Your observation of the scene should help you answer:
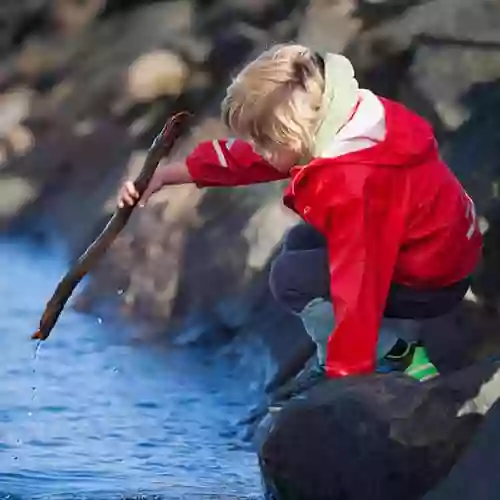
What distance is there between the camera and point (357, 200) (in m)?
1.04

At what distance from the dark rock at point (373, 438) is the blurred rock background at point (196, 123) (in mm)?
420

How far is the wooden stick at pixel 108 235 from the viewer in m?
1.30

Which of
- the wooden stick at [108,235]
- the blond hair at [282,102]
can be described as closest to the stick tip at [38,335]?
the wooden stick at [108,235]

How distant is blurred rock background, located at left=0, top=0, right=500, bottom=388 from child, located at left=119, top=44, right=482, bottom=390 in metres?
0.25

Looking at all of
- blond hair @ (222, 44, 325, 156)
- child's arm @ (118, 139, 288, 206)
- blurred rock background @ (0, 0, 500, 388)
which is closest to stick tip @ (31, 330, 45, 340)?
blurred rock background @ (0, 0, 500, 388)

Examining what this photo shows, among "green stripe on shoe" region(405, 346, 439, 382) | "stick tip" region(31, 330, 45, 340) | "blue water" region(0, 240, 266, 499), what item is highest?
"green stripe on shoe" region(405, 346, 439, 382)

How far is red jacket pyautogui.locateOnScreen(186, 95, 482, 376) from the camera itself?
1.04 m

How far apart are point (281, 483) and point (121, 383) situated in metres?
0.57

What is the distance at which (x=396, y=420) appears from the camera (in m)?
0.98

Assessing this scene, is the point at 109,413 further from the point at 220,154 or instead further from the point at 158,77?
the point at 158,77

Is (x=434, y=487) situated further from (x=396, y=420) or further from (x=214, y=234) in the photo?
(x=214, y=234)

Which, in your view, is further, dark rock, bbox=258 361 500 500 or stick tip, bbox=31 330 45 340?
stick tip, bbox=31 330 45 340

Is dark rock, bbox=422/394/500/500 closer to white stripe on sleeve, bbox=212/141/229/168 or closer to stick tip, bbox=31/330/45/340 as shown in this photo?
white stripe on sleeve, bbox=212/141/229/168

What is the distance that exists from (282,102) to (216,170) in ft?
0.72
